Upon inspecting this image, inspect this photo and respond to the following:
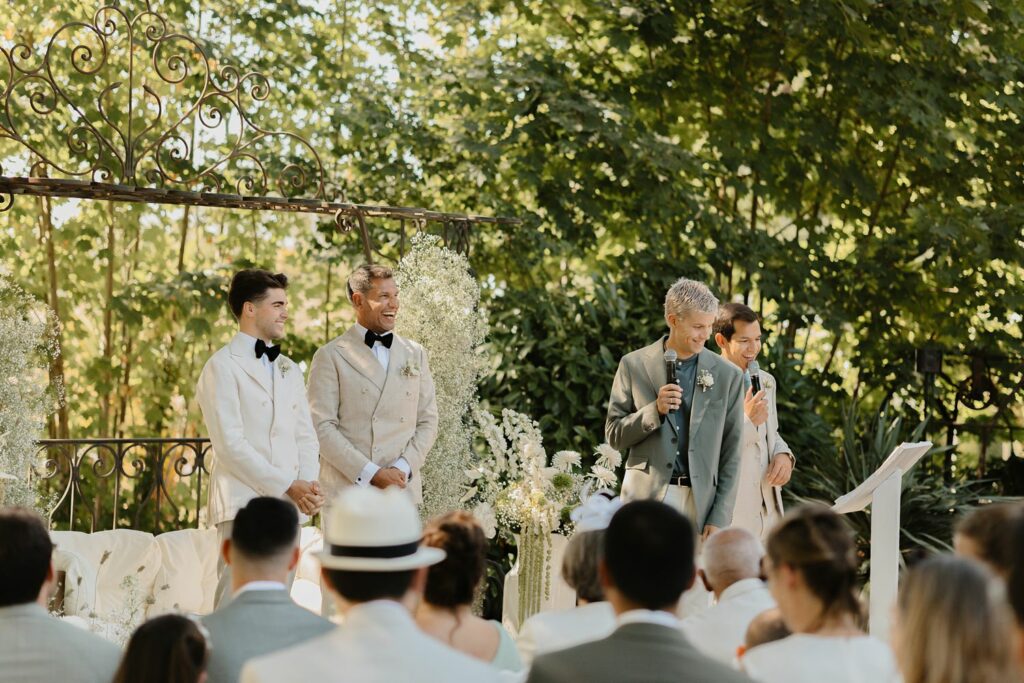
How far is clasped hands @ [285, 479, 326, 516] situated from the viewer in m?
5.12

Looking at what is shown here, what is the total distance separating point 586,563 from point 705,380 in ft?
7.09

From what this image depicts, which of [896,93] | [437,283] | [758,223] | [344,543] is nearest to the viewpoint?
[344,543]

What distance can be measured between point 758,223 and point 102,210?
517 centimetres

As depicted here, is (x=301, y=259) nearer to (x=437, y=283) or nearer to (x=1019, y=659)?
(x=437, y=283)

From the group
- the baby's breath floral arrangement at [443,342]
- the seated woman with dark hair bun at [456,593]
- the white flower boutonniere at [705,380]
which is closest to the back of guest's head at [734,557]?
the seated woman with dark hair bun at [456,593]

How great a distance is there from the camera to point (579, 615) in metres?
3.04

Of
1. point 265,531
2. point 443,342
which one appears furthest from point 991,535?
point 443,342

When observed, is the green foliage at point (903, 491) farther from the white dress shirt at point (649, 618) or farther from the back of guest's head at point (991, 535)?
Answer: the white dress shirt at point (649, 618)

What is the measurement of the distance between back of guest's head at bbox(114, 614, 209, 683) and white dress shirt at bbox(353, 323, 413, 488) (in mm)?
3264

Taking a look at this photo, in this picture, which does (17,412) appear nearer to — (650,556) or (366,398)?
(366,398)

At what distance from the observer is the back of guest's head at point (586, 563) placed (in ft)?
10.1

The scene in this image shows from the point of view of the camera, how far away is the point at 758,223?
1098 cm

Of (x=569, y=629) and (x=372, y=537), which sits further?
(x=569, y=629)

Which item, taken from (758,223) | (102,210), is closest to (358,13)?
(102,210)
